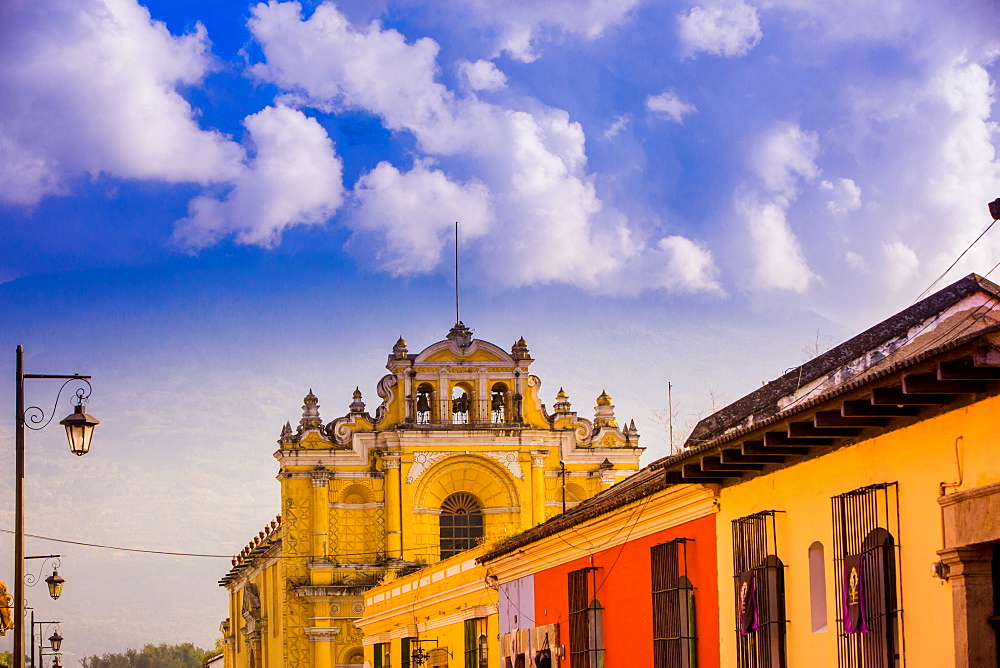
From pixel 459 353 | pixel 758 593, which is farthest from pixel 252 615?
pixel 758 593

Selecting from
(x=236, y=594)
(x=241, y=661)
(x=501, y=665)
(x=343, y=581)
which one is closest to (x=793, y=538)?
(x=501, y=665)

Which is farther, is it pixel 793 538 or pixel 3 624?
pixel 3 624

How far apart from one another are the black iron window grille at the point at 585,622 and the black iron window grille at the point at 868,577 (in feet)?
24.7

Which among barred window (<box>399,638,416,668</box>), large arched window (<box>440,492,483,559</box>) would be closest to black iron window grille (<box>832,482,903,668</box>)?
barred window (<box>399,638,416,668</box>)

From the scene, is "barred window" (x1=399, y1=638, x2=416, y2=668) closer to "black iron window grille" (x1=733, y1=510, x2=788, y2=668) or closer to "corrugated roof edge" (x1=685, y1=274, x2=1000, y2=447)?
"corrugated roof edge" (x1=685, y1=274, x2=1000, y2=447)

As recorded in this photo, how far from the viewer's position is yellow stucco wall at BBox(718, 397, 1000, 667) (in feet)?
40.8

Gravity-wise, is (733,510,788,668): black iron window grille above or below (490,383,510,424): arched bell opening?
below

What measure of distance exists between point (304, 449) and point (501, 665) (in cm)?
2354

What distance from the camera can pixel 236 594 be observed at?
71812mm

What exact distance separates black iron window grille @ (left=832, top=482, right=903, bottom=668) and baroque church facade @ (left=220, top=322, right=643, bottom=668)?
35.0 meters

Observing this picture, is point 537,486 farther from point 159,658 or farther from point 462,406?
point 159,658

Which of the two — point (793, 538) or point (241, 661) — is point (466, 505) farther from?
point (793, 538)

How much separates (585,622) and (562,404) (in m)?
29.6

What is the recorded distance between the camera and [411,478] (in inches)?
1962
